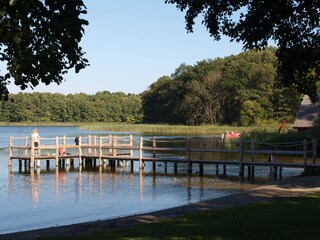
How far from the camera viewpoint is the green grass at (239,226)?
9.88m

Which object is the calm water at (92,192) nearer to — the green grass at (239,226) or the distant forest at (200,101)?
the green grass at (239,226)

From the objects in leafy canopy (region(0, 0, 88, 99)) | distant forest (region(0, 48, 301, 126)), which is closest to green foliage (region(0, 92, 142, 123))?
distant forest (region(0, 48, 301, 126))

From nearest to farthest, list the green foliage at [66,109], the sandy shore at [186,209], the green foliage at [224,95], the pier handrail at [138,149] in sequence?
the sandy shore at [186,209] < the pier handrail at [138,149] < the green foliage at [224,95] < the green foliage at [66,109]

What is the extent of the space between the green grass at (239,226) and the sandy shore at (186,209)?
1.00 metres

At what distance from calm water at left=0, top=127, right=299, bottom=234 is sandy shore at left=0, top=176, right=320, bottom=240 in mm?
2902

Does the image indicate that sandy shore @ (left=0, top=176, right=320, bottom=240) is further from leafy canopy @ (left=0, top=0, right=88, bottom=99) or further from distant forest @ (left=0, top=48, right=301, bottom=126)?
distant forest @ (left=0, top=48, right=301, bottom=126)

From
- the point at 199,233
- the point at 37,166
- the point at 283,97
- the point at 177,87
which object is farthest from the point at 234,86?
the point at 199,233

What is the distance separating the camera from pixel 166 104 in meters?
113

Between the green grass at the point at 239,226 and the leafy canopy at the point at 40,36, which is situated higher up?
the leafy canopy at the point at 40,36

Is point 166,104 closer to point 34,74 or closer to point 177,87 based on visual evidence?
point 177,87

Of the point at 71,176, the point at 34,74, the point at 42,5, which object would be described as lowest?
the point at 71,176

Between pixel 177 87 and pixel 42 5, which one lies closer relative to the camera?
pixel 42 5

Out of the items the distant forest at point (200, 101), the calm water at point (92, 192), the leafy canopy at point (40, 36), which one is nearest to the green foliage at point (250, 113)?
the distant forest at point (200, 101)

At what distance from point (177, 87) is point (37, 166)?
80.5 metres
